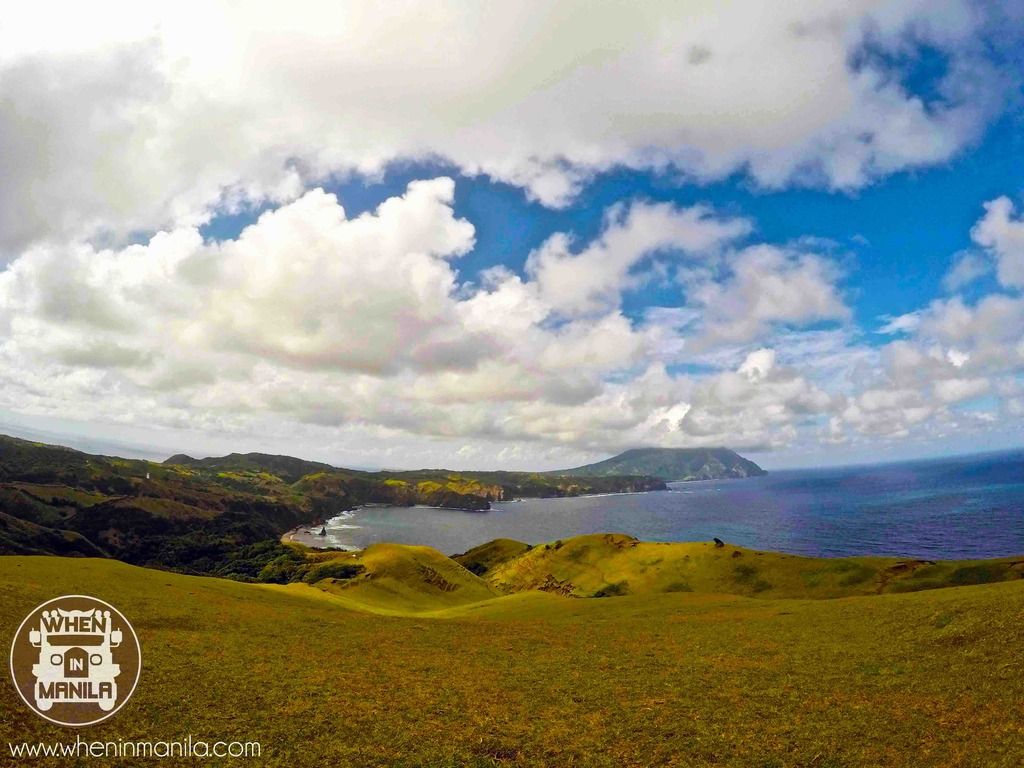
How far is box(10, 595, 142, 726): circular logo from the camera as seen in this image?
21047 millimetres

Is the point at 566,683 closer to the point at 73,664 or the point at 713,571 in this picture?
the point at 73,664

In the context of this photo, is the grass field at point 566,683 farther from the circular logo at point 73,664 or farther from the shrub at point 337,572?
the shrub at point 337,572

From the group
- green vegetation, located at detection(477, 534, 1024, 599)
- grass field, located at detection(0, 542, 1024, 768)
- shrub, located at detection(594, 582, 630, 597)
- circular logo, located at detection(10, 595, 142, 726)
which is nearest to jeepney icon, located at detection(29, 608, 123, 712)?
circular logo, located at detection(10, 595, 142, 726)

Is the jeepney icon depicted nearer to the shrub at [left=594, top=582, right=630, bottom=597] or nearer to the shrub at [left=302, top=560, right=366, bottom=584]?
the shrub at [left=302, top=560, right=366, bottom=584]

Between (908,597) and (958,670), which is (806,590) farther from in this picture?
(958,670)

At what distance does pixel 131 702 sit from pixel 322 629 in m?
19.8

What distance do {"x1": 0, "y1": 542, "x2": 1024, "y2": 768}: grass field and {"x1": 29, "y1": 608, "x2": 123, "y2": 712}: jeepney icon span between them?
1.36 metres

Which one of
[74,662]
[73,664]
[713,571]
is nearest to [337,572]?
[713,571]

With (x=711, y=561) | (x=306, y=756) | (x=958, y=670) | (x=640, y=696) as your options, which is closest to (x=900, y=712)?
(x=958, y=670)

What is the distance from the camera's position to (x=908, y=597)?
49344mm

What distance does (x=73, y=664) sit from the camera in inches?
950

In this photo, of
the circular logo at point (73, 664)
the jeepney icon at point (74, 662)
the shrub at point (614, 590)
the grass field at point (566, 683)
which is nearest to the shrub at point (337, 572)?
the shrub at point (614, 590)

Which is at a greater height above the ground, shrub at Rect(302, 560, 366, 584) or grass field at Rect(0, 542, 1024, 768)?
grass field at Rect(0, 542, 1024, 768)

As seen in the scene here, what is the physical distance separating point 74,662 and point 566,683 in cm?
2465
